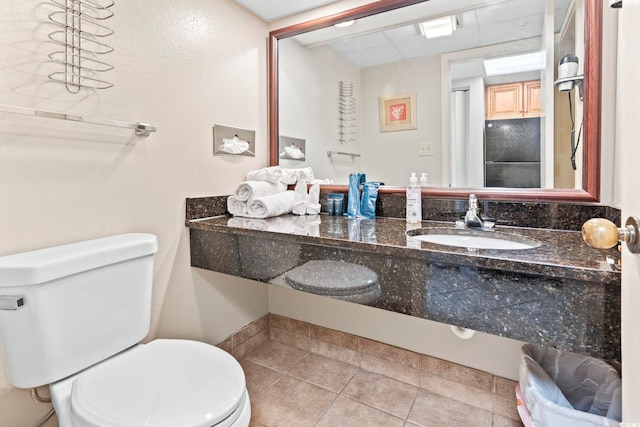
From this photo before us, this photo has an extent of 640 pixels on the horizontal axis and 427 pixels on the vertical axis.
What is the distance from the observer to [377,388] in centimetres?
163

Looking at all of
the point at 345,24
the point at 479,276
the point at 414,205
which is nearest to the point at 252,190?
the point at 414,205

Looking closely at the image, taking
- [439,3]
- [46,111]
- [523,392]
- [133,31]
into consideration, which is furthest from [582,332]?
[133,31]

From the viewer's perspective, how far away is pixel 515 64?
1.36 metres

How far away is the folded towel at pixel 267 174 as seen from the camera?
1.80m

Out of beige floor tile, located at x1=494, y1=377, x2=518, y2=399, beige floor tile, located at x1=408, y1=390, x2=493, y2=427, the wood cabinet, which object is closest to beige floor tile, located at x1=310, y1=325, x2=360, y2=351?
beige floor tile, located at x1=408, y1=390, x2=493, y2=427

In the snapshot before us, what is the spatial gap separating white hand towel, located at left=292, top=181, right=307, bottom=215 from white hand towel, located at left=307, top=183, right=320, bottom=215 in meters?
0.02

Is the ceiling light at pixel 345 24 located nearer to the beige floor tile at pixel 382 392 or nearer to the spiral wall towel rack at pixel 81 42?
the spiral wall towel rack at pixel 81 42

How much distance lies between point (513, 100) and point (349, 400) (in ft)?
4.86

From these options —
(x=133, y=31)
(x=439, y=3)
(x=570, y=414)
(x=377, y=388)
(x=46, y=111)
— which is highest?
(x=439, y=3)

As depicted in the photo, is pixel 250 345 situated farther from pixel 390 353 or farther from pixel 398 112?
pixel 398 112

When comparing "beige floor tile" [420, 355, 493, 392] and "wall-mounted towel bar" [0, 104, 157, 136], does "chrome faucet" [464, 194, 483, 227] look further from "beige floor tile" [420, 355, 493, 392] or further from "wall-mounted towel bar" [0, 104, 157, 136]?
"wall-mounted towel bar" [0, 104, 157, 136]

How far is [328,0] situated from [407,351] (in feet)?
6.00

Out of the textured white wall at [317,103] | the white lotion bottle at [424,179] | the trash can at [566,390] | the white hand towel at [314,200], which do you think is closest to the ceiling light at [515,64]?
the white lotion bottle at [424,179]

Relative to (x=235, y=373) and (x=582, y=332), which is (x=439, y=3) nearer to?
(x=582, y=332)
